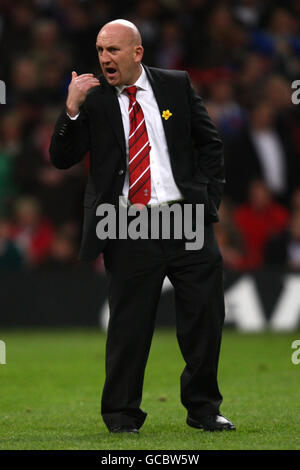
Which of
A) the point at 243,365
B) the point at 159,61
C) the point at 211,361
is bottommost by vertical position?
the point at 243,365

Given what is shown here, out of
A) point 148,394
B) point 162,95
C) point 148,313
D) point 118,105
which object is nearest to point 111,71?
point 118,105

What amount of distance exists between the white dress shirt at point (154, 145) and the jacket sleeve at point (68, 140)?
215 millimetres

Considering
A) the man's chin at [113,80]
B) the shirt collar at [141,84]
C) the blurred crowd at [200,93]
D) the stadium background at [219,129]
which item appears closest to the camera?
the man's chin at [113,80]

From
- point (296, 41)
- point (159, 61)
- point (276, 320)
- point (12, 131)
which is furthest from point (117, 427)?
point (296, 41)

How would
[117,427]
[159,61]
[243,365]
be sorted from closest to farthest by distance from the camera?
[117,427], [243,365], [159,61]

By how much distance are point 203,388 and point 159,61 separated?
806cm

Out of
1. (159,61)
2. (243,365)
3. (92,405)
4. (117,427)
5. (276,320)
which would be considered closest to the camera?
(117,427)

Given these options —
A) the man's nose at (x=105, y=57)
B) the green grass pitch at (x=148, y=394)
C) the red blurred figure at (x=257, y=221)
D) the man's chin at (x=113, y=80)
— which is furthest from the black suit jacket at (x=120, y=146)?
the red blurred figure at (x=257, y=221)

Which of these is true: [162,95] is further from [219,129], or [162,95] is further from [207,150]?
[219,129]

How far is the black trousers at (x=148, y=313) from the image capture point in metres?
5.81

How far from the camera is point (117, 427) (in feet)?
19.0

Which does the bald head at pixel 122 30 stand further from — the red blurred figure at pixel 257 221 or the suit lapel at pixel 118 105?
the red blurred figure at pixel 257 221

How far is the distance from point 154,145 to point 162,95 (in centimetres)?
27
